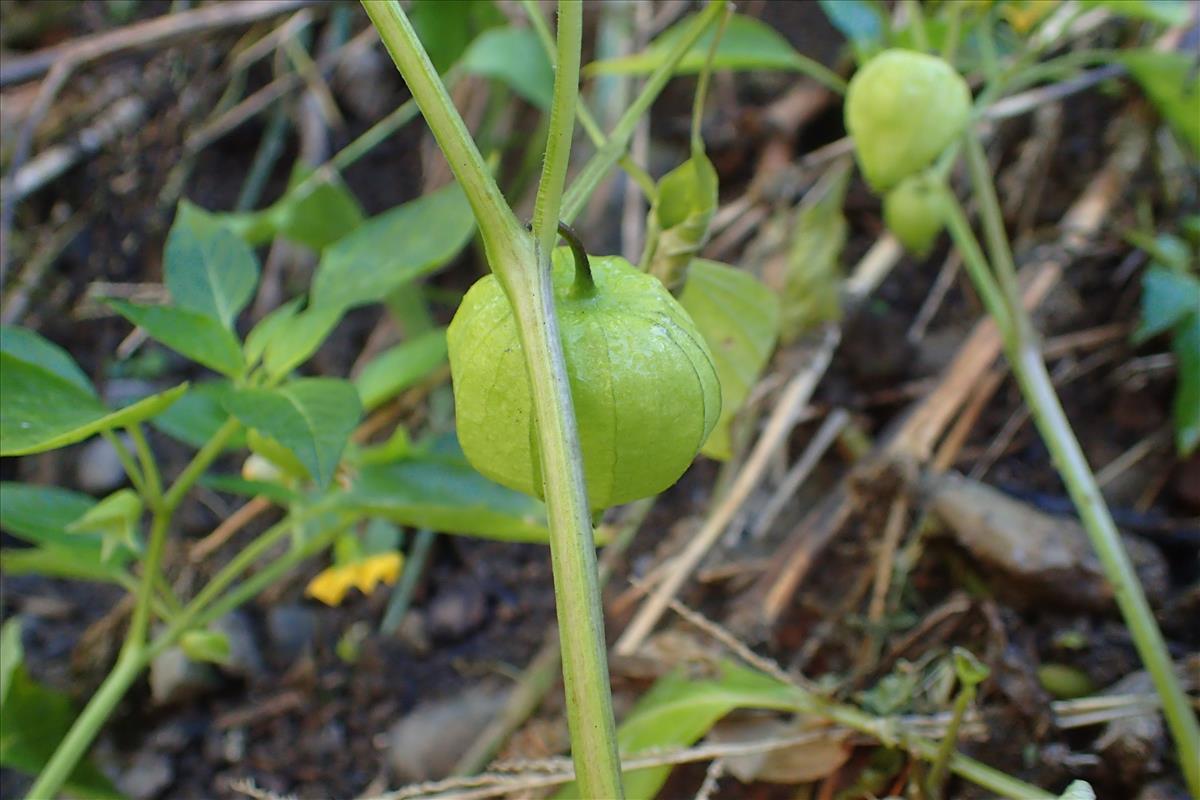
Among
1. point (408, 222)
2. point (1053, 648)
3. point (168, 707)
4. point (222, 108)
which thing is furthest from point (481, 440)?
point (222, 108)

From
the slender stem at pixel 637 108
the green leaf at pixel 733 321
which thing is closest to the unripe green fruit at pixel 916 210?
the green leaf at pixel 733 321

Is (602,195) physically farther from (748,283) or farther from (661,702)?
(661,702)

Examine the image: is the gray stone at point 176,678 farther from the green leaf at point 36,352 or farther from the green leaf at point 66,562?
the green leaf at point 36,352

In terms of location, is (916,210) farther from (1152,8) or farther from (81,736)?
(81,736)

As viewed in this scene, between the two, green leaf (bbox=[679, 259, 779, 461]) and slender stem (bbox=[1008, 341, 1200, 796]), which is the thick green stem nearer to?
green leaf (bbox=[679, 259, 779, 461])

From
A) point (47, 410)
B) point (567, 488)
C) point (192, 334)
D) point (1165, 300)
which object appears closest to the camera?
point (567, 488)

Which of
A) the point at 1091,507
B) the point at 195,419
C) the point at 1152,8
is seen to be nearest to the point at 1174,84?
the point at 1152,8

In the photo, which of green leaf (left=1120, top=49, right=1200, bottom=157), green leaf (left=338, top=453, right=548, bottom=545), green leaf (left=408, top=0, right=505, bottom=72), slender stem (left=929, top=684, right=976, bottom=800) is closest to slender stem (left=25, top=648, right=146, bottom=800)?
green leaf (left=338, top=453, right=548, bottom=545)
